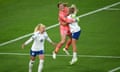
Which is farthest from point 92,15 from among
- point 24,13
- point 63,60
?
point 63,60

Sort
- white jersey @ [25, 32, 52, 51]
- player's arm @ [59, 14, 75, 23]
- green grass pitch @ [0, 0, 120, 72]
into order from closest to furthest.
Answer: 1. white jersey @ [25, 32, 52, 51]
2. player's arm @ [59, 14, 75, 23]
3. green grass pitch @ [0, 0, 120, 72]

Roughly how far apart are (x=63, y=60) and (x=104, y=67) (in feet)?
6.11

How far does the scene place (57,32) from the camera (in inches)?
923

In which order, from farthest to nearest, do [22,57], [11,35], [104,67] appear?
[11,35], [22,57], [104,67]

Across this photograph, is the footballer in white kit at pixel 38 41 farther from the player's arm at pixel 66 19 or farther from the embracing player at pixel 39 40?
the player's arm at pixel 66 19

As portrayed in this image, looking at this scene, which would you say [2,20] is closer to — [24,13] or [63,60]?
[24,13]

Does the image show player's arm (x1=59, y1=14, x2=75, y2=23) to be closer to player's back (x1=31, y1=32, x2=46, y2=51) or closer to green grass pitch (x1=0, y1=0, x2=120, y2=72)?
green grass pitch (x1=0, y1=0, x2=120, y2=72)

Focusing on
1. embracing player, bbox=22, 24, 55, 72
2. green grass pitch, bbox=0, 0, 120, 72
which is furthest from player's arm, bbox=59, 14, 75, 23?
embracing player, bbox=22, 24, 55, 72

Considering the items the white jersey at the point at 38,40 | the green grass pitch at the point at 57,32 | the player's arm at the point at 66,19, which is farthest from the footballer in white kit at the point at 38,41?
the player's arm at the point at 66,19

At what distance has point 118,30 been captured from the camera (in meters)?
23.4

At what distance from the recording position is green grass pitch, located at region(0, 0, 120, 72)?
19.5 meters

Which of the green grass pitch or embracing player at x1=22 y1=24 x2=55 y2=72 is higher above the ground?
embracing player at x1=22 y1=24 x2=55 y2=72

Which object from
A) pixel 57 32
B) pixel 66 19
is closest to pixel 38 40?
pixel 66 19

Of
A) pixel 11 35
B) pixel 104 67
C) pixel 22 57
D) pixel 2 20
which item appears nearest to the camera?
pixel 104 67
